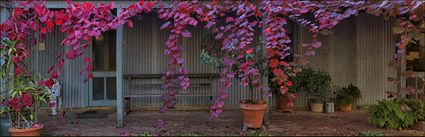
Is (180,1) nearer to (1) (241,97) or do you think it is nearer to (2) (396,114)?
(1) (241,97)

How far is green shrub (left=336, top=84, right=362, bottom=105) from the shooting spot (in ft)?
27.9

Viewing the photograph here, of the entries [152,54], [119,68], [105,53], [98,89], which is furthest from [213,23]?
[98,89]

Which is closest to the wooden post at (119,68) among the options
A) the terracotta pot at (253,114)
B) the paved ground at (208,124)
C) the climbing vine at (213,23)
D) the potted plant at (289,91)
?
the paved ground at (208,124)

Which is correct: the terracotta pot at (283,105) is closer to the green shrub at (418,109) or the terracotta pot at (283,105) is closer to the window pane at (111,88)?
the green shrub at (418,109)

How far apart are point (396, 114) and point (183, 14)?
13.3 feet

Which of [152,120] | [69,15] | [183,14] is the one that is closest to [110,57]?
[152,120]

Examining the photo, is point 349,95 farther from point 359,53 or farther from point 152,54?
point 152,54

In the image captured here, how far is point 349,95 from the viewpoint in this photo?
854 cm

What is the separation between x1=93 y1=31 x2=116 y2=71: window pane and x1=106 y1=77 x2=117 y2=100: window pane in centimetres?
26

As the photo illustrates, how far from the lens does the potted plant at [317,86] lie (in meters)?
8.30

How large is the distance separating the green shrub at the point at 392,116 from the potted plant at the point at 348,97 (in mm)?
1634

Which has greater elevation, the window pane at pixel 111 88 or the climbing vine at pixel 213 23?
the climbing vine at pixel 213 23

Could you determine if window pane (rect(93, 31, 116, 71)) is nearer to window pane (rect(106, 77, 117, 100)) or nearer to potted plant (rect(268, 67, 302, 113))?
window pane (rect(106, 77, 117, 100))

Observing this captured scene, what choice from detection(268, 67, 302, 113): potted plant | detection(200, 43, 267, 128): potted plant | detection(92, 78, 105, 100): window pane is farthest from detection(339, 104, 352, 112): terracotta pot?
detection(92, 78, 105, 100): window pane
